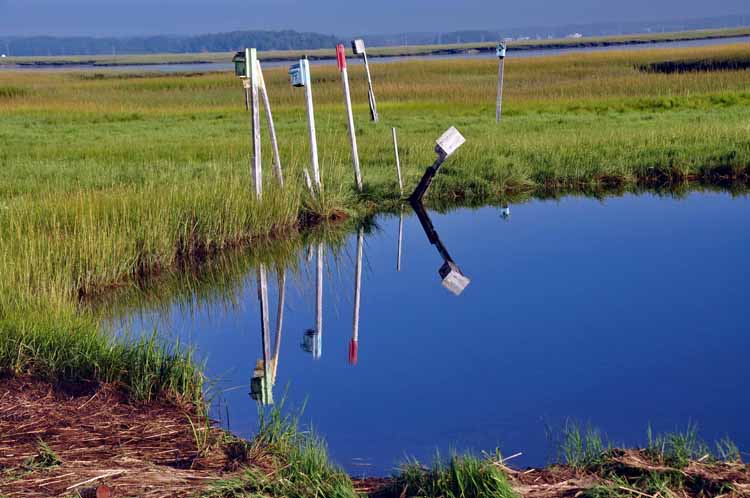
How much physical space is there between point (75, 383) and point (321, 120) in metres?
15.1

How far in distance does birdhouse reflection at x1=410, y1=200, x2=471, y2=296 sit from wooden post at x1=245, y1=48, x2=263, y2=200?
176 centimetres

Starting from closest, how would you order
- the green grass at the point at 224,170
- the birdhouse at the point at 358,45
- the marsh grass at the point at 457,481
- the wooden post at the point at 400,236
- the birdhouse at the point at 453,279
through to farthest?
1. the marsh grass at the point at 457,481
2. the green grass at the point at 224,170
3. the birdhouse at the point at 453,279
4. the wooden post at the point at 400,236
5. the birdhouse at the point at 358,45

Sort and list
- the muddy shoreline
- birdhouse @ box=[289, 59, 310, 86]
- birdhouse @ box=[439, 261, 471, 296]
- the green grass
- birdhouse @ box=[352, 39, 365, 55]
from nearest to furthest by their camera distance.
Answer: the muddy shoreline, the green grass, birdhouse @ box=[439, 261, 471, 296], birdhouse @ box=[289, 59, 310, 86], birdhouse @ box=[352, 39, 365, 55]

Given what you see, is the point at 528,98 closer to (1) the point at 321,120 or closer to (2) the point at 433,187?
(1) the point at 321,120

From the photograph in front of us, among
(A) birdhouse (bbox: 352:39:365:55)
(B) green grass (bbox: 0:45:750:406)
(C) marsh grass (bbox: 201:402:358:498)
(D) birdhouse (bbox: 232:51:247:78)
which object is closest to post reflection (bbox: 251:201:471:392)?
(B) green grass (bbox: 0:45:750:406)

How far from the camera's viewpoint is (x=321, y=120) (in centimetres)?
2009

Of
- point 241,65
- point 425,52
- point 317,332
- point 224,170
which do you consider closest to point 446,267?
point 317,332

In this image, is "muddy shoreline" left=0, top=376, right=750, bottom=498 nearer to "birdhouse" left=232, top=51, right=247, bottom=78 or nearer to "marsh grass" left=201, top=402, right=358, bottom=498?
"marsh grass" left=201, top=402, right=358, bottom=498

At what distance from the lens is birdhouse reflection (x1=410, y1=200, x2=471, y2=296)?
8.23 meters

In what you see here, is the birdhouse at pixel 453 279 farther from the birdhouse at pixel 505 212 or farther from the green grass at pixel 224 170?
the birdhouse at pixel 505 212

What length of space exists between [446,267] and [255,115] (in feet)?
8.00

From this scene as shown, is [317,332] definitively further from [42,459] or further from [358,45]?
[358,45]

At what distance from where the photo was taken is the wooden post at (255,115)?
31.6 feet

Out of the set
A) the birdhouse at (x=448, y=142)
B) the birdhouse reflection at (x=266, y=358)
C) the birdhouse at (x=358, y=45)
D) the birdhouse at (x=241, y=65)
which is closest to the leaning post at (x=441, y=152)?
the birdhouse at (x=448, y=142)
